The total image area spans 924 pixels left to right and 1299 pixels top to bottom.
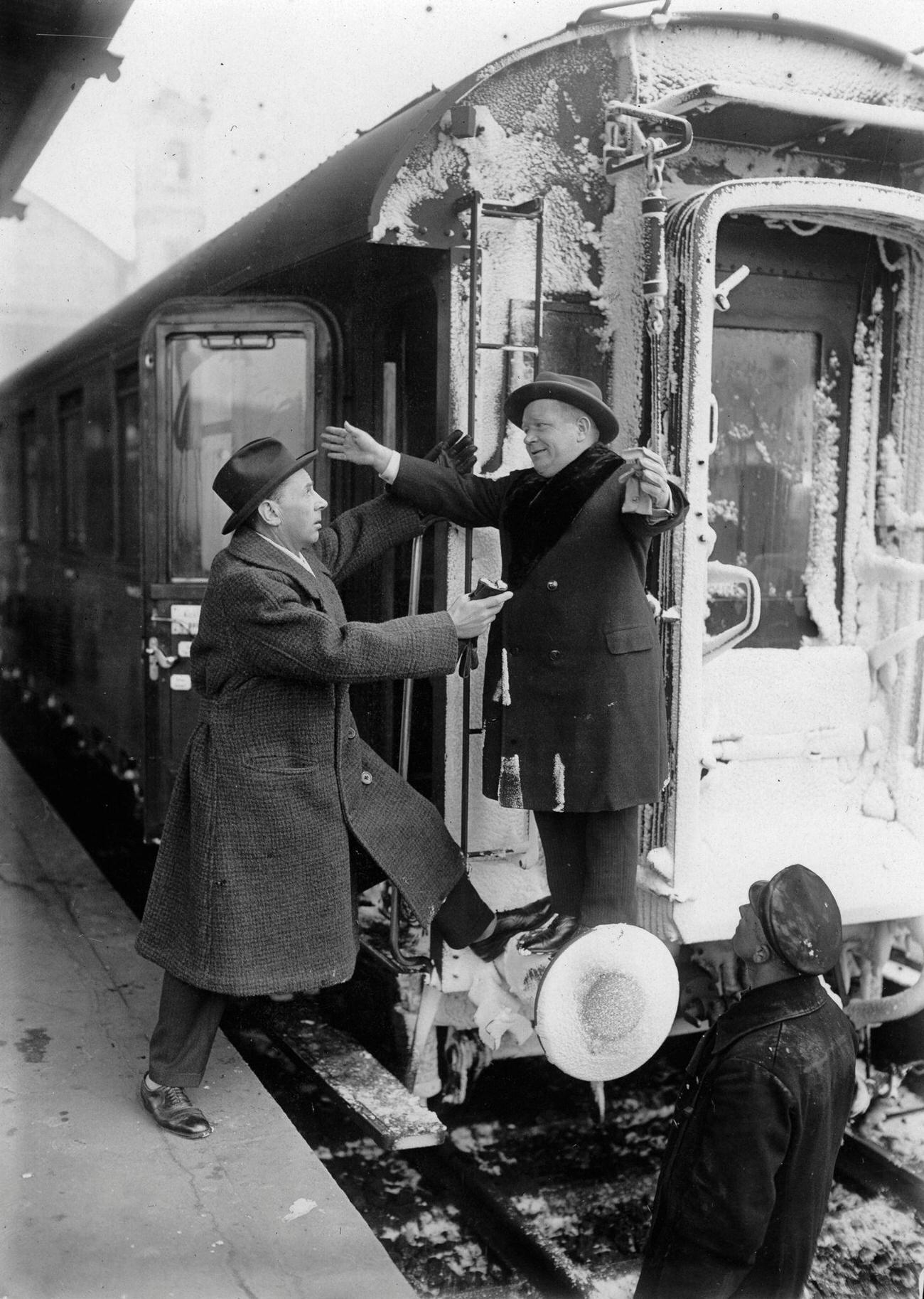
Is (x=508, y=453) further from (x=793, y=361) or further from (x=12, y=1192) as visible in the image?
(x=12, y=1192)

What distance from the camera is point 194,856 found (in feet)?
11.4

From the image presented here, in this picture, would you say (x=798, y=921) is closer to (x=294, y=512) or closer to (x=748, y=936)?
(x=748, y=936)

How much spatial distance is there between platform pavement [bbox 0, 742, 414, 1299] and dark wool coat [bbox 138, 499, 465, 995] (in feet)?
1.52

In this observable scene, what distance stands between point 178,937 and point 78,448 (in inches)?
194

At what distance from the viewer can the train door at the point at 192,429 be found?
4.56 metres

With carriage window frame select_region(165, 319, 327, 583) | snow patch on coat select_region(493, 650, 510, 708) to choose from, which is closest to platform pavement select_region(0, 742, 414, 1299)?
snow patch on coat select_region(493, 650, 510, 708)

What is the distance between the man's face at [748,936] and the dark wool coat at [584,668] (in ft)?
2.02

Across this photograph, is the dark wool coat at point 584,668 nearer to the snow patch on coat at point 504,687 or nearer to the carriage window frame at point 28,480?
the snow patch on coat at point 504,687

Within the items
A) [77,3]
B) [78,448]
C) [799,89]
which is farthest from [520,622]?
[78,448]

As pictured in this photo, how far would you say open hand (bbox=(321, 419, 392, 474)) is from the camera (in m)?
3.69

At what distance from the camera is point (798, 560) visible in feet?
14.5

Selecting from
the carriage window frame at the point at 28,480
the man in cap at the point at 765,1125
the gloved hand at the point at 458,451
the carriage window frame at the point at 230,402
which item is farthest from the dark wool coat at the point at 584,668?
the carriage window frame at the point at 28,480

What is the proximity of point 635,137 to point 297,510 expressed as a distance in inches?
58.0

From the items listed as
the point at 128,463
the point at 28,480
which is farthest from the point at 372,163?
the point at 28,480
